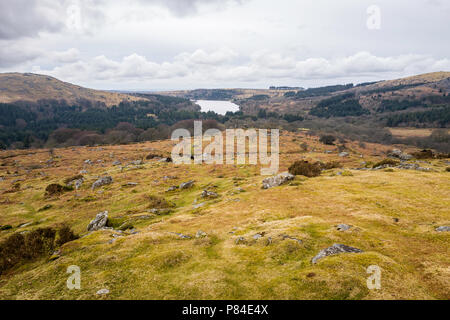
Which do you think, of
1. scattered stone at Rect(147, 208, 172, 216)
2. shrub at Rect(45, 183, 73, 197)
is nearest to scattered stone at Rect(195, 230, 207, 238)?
scattered stone at Rect(147, 208, 172, 216)

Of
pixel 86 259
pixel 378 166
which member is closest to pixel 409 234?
pixel 86 259

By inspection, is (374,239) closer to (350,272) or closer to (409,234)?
(409,234)

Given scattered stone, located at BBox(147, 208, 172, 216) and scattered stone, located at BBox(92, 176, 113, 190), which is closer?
scattered stone, located at BBox(147, 208, 172, 216)

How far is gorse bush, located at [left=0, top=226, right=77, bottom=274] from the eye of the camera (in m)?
17.7

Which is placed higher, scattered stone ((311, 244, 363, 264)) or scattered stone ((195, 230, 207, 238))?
scattered stone ((311, 244, 363, 264))

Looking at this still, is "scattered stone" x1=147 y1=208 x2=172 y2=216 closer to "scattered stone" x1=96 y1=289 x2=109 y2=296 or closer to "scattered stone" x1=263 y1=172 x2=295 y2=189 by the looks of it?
"scattered stone" x1=263 y1=172 x2=295 y2=189

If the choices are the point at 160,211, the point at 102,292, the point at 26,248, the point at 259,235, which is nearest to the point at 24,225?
the point at 160,211

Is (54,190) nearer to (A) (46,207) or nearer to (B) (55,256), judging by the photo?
(A) (46,207)

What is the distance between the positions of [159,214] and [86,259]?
611 inches

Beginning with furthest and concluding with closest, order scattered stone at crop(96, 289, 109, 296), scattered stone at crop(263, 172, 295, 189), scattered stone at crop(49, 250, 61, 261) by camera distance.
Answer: scattered stone at crop(263, 172, 295, 189) → scattered stone at crop(49, 250, 61, 261) → scattered stone at crop(96, 289, 109, 296)

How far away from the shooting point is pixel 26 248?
18797 millimetres

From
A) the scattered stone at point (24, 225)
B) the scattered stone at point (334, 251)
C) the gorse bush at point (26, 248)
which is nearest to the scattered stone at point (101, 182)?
the scattered stone at point (24, 225)

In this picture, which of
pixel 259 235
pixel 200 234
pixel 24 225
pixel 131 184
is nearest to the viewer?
pixel 259 235

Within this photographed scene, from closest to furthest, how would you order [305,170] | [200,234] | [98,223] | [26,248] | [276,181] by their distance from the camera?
[26,248] < [200,234] < [98,223] < [276,181] < [305,170]
